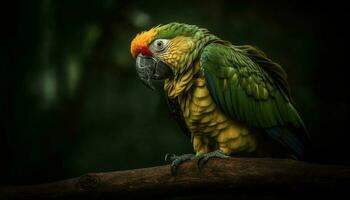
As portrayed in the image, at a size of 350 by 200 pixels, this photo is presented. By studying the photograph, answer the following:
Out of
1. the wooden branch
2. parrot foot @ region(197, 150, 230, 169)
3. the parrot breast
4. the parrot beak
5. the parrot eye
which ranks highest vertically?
the parrot eye

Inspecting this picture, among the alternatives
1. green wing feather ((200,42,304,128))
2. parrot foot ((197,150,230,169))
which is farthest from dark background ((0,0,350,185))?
parrot foot ((197,150,230,169))

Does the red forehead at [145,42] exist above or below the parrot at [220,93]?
above

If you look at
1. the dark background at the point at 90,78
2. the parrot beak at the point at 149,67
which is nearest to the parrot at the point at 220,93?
the parrot beak at the point at 149,67

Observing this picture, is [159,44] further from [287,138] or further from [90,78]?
[90,78]

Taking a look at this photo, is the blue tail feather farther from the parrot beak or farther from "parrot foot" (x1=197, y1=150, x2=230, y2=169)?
the parrot beak

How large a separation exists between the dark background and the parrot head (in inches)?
24.6

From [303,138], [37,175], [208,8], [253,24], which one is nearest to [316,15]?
[253,24]

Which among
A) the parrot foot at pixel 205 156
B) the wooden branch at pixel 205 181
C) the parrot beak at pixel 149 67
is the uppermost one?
the parrot beak at pixel 149 67

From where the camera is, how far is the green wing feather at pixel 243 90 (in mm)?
1715

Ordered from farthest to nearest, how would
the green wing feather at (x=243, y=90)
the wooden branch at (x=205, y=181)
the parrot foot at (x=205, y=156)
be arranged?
the green wing feather at (x=243, y=90), the parrot foot at (x=205, y=156), the wooden branch at (x=205, y=181)

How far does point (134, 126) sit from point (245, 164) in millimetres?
1034

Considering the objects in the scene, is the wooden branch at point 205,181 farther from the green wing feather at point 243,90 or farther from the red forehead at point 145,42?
the red forehead at point 145,42

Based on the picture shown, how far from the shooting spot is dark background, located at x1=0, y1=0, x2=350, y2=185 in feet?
7.97

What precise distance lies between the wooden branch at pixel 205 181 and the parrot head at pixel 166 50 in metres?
0.34
